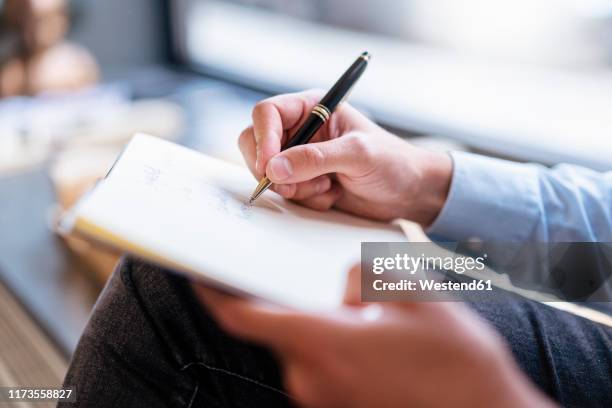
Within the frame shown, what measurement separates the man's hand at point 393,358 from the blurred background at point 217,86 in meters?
0.65

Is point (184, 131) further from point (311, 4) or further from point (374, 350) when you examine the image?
point (374, 350)

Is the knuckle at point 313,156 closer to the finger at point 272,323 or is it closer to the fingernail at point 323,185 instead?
the fingernail at point 323,185

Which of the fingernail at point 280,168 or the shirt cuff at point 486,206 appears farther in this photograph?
the shirt cuff at point 486,206

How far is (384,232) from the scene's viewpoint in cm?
54

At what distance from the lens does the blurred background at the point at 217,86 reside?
3.22ft

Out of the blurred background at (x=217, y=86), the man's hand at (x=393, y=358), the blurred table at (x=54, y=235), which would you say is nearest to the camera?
the man's hand at (x=393, y=358)

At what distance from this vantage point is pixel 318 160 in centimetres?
52

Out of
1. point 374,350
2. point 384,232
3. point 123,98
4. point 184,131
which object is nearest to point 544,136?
point 384,232

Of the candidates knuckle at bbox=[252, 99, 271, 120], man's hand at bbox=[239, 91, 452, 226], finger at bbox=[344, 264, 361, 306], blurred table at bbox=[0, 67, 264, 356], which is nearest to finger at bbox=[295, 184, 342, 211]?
man's hand at bbox=[239, 91, 452, 226]

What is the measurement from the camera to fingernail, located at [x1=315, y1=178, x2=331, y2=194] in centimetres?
57

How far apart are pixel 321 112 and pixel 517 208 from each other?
260 millimetres

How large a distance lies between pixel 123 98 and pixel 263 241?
1380 millimetres

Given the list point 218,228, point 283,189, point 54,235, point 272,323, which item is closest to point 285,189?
point 283,189
